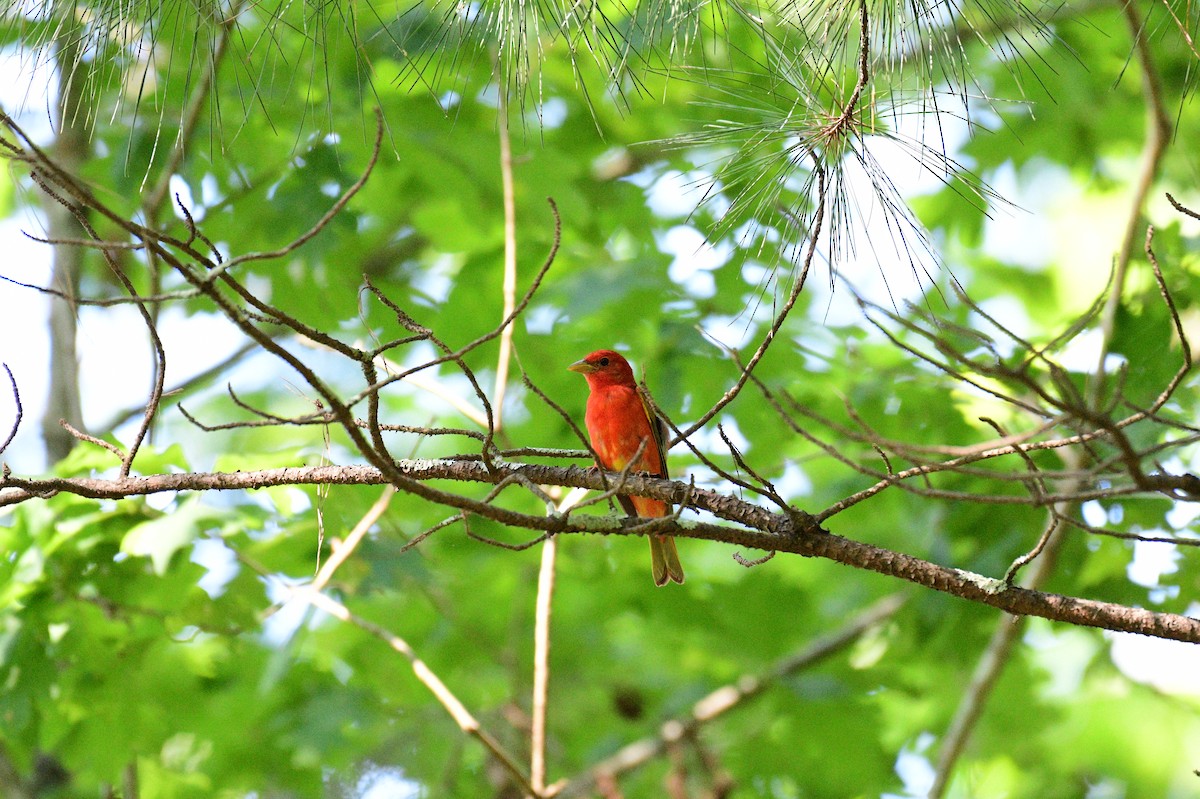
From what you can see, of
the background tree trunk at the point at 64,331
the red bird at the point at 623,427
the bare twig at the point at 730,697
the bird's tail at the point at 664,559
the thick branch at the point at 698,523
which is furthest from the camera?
the bare twig at the point at 730,697

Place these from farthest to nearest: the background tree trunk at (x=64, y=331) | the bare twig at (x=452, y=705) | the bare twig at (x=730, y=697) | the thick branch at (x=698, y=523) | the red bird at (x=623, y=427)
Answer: the bare twig at (x=730, y=697)
the background tree trunk at (x=64, y=331)
the red bird at (x=623, y=427)
the bare twig at (x=452, y=705)
the thick branch at (x=698, y=523)

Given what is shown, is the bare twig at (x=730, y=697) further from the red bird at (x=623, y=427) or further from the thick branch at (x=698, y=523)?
the thick branch at (x=698, y=523)

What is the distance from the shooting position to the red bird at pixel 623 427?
17.2 feet

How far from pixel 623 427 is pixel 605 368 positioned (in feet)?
1.49

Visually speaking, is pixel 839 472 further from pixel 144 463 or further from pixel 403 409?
pixel 144 463

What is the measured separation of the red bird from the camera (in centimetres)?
525

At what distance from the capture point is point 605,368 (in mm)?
5617

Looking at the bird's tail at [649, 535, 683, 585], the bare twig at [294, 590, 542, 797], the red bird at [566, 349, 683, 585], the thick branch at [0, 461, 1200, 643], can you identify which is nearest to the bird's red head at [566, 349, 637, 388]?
the red bird at [566, 349, 683, 585]

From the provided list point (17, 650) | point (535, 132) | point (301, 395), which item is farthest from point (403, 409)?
point (301, 395)

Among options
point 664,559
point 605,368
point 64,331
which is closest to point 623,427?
point 605,368

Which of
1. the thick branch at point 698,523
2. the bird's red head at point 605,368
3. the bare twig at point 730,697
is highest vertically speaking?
the bird's red head at point 605,368

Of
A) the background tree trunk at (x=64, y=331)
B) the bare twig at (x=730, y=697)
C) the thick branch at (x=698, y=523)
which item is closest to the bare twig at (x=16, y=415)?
the thick branch at (x=698, y=523)

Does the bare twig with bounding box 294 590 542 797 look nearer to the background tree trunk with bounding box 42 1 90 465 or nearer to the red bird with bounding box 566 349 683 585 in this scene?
the red bird with bounding box 566 349 683 585

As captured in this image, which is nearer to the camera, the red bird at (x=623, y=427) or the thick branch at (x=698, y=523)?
the thick branch at (x=698, y=523)
